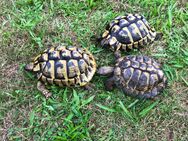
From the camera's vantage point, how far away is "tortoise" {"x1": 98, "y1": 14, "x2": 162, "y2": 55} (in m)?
4.58

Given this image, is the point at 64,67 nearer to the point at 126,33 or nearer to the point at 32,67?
the point at 32,67

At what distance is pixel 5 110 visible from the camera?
14.1 feet

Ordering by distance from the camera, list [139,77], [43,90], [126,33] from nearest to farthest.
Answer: [139,77]
[43,90]
[126,33]

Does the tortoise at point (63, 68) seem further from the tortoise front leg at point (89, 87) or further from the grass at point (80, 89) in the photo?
the grass at point (80, 89)

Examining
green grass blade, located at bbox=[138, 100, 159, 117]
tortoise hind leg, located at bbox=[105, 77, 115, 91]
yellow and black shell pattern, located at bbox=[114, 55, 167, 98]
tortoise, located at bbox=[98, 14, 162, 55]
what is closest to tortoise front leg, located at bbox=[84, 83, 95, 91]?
tortoise hind leg, located at bbox=[105, 77, 115, 91]

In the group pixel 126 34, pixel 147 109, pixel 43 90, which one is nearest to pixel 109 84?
pixel 147 109

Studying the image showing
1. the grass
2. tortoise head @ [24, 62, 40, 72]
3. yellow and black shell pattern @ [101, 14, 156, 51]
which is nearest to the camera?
the grass

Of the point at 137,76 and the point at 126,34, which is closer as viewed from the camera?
the point at 137,76

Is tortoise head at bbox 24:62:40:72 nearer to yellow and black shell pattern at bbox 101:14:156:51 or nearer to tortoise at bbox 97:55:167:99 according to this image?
tortoise at bbox 97:55:167:99

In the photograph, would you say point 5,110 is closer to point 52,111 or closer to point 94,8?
point 52,111

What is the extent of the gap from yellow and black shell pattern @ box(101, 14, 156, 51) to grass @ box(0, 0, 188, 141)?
0.17 meters

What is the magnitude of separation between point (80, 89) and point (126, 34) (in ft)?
2.90

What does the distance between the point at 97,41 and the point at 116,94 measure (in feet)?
2.71

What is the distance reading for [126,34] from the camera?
457 cm
